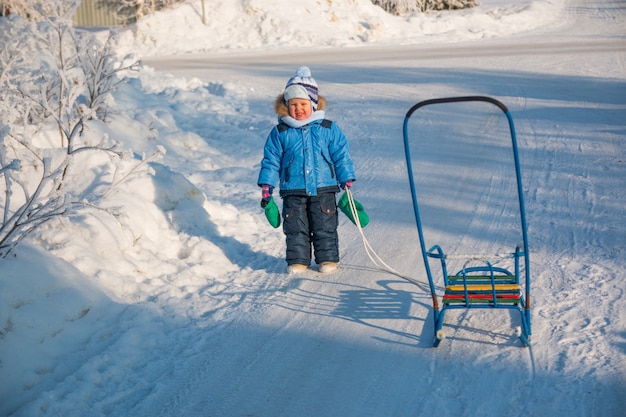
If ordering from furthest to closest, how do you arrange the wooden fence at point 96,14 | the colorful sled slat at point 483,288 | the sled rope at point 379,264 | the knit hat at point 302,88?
the wooden fence at point 96,14
the knit hat at point 302,88
the sled rope at point 379,264
the colorful sled slat at point 483,288

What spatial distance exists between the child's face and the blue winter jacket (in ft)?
0.24

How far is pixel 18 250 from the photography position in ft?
14.4

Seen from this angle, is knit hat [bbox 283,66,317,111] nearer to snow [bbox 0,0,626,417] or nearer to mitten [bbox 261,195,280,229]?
mitten [bbox 261,195,280,229]

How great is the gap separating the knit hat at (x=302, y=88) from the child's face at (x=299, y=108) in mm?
35

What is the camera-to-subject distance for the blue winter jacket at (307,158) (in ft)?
16.6

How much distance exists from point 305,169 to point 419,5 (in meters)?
26.3

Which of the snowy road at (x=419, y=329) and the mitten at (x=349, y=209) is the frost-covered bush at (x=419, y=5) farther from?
the mitten at (x=349, y=209)

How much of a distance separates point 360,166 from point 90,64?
11.2ft

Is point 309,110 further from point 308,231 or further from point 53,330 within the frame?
point 53,330

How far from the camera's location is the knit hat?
4.97 metres

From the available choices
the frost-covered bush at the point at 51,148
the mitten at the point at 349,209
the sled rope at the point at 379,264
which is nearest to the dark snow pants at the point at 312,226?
the mitten at the point at 349,209

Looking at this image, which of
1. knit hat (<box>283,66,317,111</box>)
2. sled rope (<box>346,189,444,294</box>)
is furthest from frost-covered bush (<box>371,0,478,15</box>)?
sled rope (<box>346,189,444,294</box>)

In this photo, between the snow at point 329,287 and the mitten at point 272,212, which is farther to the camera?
the mitten at point 272,212

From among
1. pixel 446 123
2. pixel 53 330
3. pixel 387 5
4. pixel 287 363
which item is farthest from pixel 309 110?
pixel 387 5
